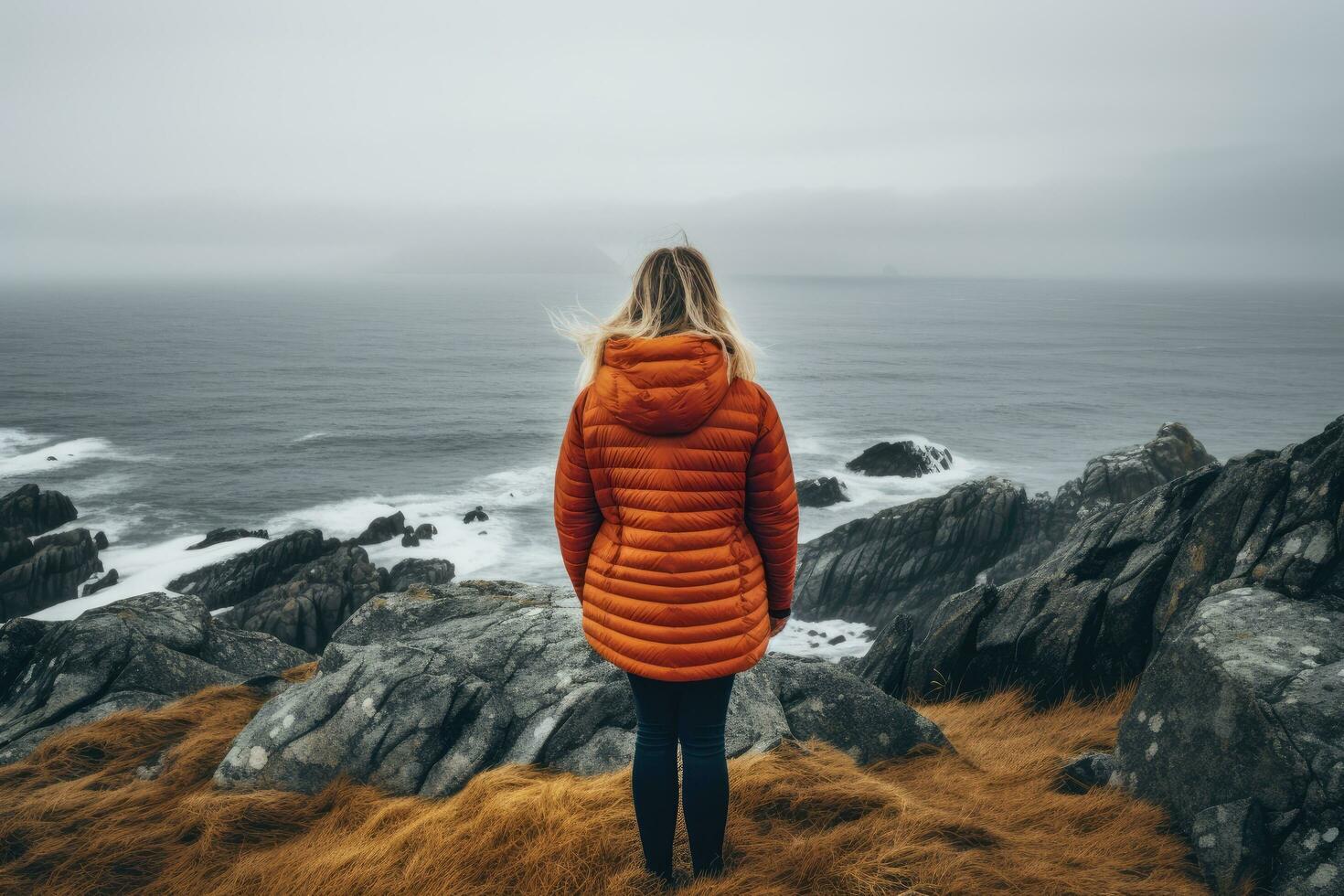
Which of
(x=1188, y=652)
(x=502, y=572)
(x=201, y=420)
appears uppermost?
(x=1188, y=652)

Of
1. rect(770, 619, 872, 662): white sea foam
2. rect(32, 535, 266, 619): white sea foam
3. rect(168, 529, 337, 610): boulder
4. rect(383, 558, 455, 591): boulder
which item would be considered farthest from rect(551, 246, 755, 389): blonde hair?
rect(32, 535, 266, 619): white sea foam

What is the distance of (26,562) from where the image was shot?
25.2 metres

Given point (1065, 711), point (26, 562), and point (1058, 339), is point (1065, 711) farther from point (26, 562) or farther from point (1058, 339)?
point (1058, 339)

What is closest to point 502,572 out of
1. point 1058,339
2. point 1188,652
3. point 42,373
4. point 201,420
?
point 1188,652

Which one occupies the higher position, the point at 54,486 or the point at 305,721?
the point at 305,721

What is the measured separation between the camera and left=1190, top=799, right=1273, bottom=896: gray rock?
3.89 m

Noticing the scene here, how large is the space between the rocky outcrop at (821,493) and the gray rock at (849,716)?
2848 centimetres

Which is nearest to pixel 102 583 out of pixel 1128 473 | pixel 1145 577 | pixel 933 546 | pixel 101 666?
pixel 101 666

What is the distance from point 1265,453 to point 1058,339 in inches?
4784

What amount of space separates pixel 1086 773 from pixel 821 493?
30.3m

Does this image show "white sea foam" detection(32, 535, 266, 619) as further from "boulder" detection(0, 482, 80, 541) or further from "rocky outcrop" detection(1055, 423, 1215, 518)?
"rocky outcrop" detection(1055, 423, 1215, 518)

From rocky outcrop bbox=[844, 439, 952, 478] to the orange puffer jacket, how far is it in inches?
1492

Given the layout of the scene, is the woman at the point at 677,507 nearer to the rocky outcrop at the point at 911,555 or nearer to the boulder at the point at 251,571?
the rocky outcrop at the point at 911,555

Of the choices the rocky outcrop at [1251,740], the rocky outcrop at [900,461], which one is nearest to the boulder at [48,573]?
the rocky outcrop at [1251,740]
